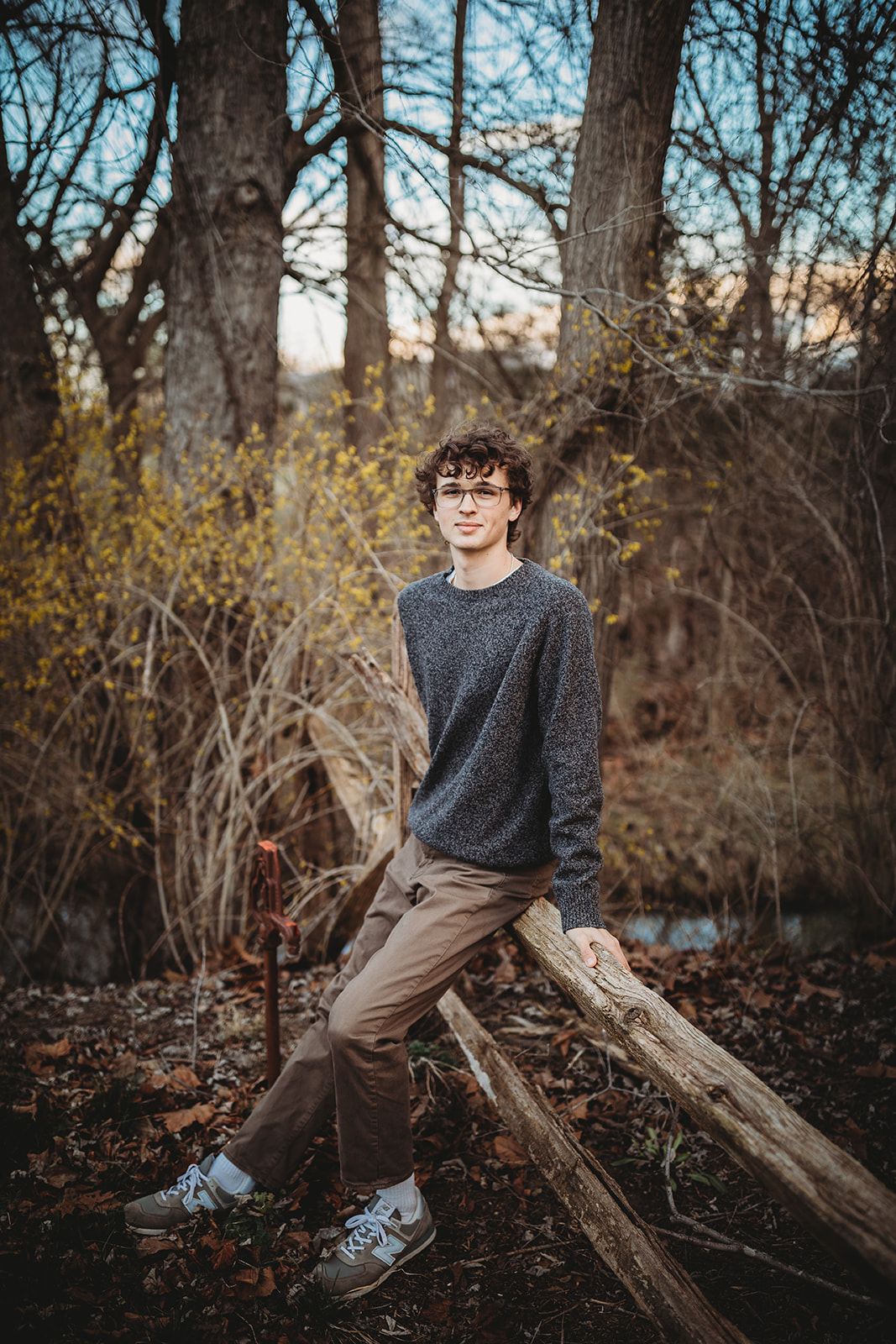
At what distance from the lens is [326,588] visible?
4.35 metres

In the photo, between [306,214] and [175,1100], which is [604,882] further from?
[306,214]

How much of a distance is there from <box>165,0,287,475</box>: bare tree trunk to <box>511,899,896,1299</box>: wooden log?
411cm

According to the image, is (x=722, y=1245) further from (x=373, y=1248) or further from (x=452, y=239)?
(x=452, y=239)

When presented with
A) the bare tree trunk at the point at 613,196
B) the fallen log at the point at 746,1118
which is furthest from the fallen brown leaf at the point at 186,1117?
the bare tree trunk at the point at 613,196

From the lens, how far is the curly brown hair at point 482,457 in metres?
2.30

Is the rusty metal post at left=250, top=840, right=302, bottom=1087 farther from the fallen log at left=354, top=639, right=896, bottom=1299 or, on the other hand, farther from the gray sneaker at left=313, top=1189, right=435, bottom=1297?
the fallen log at left=354, top=639, right=896, bottom=1299

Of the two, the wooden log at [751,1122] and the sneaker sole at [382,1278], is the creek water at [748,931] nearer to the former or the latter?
the sneaker sole at [382,1278]

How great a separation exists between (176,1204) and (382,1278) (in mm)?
614

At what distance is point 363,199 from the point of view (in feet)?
23.3

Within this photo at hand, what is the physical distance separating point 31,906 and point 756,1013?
4346 millimetres

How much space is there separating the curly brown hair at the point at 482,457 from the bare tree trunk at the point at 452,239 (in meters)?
1.56

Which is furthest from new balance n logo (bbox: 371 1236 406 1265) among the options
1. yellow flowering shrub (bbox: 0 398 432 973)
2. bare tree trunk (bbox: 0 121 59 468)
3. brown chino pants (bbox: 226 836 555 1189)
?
bare tree trunk (bbox: 0 121 59 468)

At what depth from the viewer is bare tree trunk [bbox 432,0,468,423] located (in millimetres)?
4207

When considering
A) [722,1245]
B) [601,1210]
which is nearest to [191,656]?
[601,1210]
